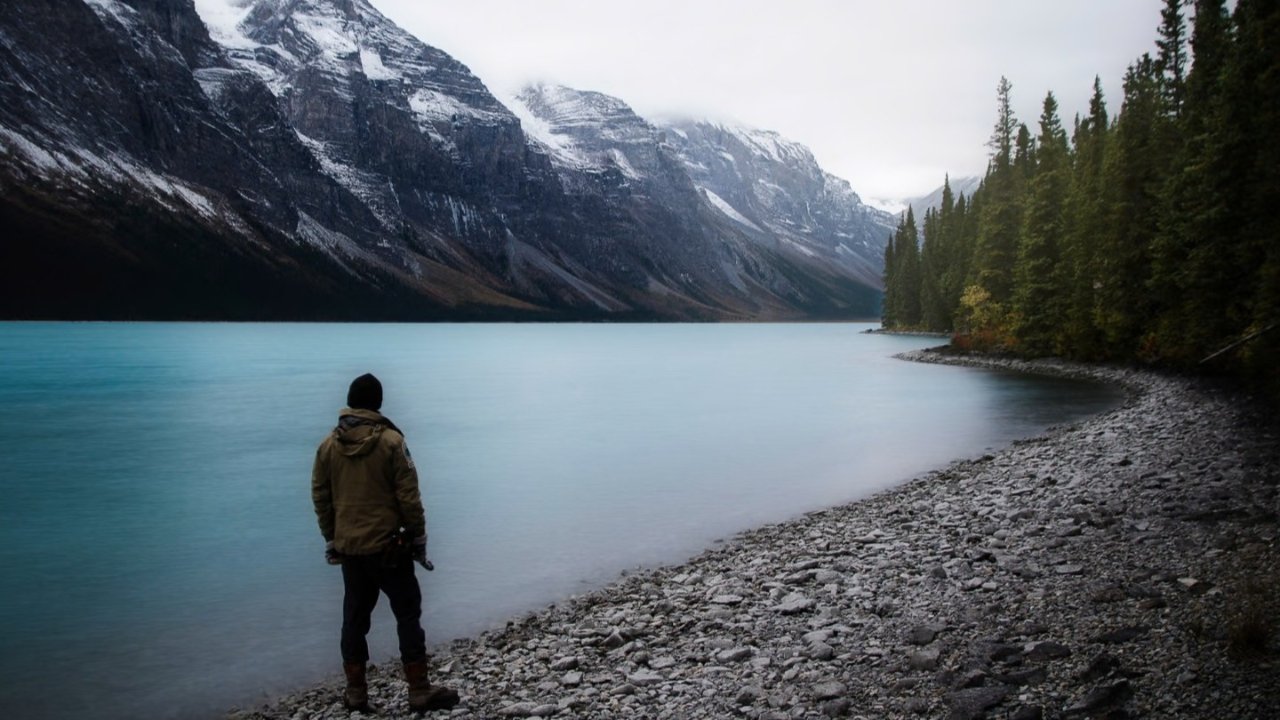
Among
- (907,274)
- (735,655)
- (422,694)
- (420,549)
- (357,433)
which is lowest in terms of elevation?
(422,694)

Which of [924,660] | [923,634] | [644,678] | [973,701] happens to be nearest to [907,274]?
[923,634]

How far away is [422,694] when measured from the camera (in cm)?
970

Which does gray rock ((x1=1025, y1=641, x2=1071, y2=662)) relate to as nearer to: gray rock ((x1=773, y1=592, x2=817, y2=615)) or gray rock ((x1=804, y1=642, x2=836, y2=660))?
gray rock ((x1=804, y1=642, x2=836, y2=660))

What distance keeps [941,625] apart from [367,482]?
7.04 metres

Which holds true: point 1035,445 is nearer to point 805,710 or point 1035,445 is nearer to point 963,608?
point 963,608

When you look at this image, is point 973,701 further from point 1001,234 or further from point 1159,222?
point 1001,234

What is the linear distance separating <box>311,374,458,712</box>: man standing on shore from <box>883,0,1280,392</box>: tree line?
15308mm

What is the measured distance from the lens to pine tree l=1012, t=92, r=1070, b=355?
65.2 meters

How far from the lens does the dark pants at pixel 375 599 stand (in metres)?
9.41

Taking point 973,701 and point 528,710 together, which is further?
point 528,710

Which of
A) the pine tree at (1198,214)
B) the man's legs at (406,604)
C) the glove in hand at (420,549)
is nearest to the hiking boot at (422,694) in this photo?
the man's legs at (406,604)

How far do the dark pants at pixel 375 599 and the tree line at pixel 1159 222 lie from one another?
15349 mm

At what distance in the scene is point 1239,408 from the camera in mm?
30344

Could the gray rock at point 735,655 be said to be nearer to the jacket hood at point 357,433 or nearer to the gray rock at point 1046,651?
the gray rock at point 1046,651
